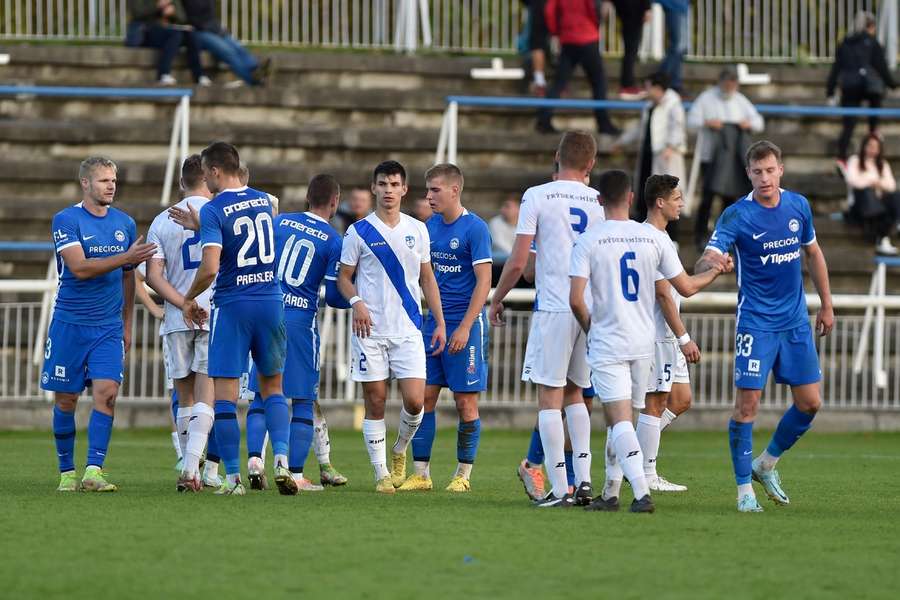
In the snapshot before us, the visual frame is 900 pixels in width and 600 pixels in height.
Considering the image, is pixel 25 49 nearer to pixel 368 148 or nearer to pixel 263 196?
pixel 368 148

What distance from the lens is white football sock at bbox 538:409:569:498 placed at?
10.3 meters

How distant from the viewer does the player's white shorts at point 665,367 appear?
1169 centimetres

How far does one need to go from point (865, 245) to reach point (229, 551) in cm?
1514

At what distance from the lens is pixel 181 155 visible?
2103 centimetres

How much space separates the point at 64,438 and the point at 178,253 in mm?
1496

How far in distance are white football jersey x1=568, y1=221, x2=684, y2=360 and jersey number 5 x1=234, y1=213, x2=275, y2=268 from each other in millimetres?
2057

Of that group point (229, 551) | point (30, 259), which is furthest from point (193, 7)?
point (229, 551)

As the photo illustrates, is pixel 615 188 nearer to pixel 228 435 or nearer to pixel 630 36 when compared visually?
pixel 228 435

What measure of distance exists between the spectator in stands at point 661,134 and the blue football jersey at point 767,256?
940 centimetres

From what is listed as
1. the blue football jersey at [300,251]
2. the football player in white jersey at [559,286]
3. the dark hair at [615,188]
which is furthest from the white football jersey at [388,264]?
the dark hair at [615,188]

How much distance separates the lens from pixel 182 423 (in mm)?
12000

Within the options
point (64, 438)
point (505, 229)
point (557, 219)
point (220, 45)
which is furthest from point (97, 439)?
point (220, 45)

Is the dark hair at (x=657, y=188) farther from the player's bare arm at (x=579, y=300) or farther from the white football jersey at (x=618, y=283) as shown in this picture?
the player's bare arm at (x=579, y=300)

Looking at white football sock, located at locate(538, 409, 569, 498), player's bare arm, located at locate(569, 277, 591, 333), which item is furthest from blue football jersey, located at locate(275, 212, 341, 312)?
player's bare arm, located at locate(569, 277, 591, 333)
